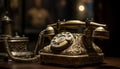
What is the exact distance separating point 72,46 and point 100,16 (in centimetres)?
82

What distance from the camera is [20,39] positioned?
141 centimetres

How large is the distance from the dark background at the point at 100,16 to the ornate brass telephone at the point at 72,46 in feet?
1.80

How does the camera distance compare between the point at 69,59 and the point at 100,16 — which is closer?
the point at 69,59

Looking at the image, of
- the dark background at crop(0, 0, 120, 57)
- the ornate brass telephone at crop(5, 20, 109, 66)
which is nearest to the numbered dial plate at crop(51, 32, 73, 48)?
the ornate brass telephone at crop(5, 20, 109, 66)

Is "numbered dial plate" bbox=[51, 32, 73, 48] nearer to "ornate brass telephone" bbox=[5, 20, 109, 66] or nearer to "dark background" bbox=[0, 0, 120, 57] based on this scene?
"ornate brass telephone" bbox=[5, 20, 109, 66]

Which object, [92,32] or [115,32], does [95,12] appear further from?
[92,32]

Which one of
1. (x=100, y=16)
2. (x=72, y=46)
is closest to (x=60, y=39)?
(x=72, y=46)

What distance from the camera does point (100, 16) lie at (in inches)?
75.9

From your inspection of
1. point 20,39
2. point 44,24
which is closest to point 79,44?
point 20,39

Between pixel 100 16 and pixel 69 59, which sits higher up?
pixel 100 16

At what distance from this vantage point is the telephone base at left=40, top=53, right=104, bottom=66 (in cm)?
112

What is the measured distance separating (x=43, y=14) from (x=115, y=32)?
0.55 m

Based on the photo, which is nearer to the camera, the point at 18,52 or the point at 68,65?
the point at 68,65

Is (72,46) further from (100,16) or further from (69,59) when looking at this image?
(100,16)
